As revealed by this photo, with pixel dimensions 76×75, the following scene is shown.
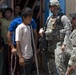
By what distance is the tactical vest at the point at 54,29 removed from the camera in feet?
21.5

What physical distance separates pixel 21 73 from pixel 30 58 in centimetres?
33

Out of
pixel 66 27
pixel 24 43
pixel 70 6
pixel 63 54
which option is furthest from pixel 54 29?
pixel 70 6

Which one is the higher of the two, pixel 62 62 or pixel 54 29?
pixel 54 29

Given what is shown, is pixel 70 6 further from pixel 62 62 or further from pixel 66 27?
pixel 62 62

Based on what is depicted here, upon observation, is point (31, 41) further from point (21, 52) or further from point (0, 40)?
point (0, 40)

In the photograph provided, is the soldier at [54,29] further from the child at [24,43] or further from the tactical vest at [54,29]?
the child at [24,43]

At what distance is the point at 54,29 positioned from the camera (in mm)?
6613

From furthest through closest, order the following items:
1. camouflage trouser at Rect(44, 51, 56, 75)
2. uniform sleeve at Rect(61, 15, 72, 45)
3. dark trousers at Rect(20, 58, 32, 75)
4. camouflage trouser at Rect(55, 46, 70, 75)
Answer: camouflage trouser at Rect(44, 51, 56, 75), uniform sleeve at Rect(61, 15, 72, 45), camouflage trouser at Rect(55, 46, 70, 75), dark trousers at Rect(20, 58, 32, 75)

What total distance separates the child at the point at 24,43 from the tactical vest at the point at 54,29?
2.61ft

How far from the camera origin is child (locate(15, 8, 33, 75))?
5.81 m

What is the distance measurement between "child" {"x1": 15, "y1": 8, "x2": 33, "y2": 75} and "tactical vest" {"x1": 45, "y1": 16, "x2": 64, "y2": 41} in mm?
796

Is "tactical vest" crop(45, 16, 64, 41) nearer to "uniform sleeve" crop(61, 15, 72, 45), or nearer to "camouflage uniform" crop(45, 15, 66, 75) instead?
"camouflage uniform" crop(45, 15, 66, 75)

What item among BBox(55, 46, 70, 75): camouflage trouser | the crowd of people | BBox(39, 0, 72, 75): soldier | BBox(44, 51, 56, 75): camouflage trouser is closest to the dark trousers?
the crowd of people

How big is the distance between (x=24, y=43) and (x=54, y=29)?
972 millimetres
